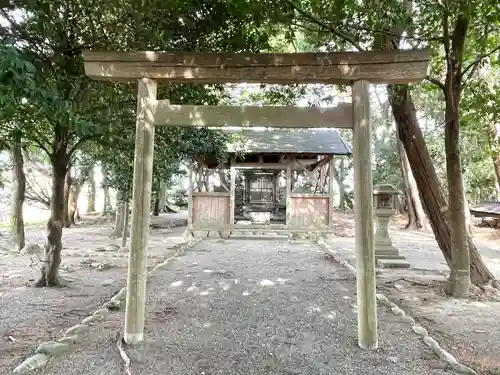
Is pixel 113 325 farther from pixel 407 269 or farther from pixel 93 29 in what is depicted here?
pixel 407 269

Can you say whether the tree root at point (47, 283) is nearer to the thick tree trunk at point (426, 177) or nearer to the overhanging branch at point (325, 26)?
the overhanging branch at point (325, 26)

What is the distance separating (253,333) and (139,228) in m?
1.48

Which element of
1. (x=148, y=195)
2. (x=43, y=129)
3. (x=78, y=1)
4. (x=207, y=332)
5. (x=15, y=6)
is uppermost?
(x=78, y=1)

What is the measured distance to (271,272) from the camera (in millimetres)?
6770

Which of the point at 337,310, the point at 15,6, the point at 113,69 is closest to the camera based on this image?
the point at 113,69

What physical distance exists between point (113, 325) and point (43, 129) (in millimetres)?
3099

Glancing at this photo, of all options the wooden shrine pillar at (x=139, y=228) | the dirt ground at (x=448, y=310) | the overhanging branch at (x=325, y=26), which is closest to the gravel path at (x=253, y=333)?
the wooden shrine pillar at (x=139, y=228)

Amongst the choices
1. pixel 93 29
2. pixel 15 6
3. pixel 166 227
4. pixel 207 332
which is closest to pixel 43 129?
pixel 93 29

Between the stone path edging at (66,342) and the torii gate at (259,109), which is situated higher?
the torii gate at (259,109)

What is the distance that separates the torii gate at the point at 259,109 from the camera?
3287mm

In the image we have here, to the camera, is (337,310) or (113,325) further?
(337,310)

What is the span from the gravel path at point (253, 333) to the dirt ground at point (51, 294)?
1.72ft

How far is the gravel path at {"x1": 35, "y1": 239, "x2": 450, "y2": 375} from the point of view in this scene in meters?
2.91

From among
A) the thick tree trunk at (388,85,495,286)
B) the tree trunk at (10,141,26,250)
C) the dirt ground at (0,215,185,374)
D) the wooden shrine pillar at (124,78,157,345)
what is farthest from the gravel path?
the tree trunk at (10,141,26,250)
